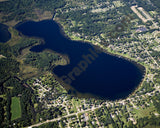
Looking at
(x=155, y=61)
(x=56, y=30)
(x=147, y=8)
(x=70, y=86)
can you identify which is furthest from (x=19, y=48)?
(x=147, y=8)

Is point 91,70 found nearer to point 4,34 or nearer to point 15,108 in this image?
point 15,108

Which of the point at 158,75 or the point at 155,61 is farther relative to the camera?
the point at 155,61

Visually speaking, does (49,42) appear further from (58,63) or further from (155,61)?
(155,61)

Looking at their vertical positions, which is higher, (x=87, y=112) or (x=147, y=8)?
(x=147, y=8)

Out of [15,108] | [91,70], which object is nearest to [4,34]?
[15,108]

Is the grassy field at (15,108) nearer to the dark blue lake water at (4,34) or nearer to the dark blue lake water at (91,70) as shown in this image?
the dark blue lake water at (91,70)

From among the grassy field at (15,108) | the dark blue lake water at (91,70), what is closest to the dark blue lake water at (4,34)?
the dark blue lake water at (91,70)
